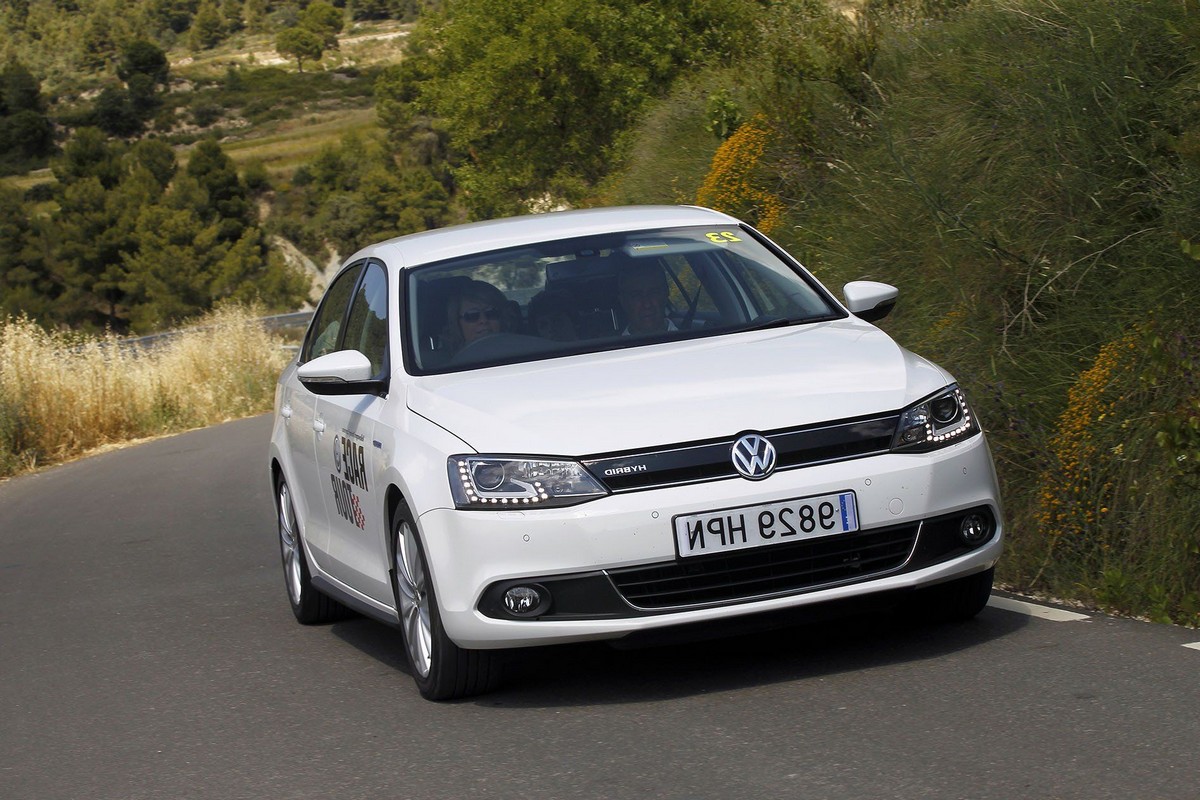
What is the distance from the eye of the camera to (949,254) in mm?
9984

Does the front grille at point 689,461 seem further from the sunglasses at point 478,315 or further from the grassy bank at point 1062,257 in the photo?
the grassy bank at point 1062,257

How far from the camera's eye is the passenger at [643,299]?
6.98 m

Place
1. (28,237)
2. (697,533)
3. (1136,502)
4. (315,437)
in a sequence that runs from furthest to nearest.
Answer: (28,237)
(315,437)
(1136,502)
(697,533)

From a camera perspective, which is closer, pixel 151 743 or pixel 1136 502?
pixel 151 743

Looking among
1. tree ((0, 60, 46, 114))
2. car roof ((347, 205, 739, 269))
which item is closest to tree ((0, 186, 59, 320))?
tree ((0, 60, 46, 114))

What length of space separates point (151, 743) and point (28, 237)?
76213 mm

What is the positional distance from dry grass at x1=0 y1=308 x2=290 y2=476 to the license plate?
14655 mm

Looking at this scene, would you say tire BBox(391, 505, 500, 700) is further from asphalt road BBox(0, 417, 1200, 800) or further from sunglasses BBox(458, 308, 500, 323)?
Result: sunglasses BBox(458, 308, 500, 323)

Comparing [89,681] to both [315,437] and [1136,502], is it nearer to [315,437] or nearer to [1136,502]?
[315,437]

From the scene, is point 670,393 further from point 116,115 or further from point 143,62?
point 143,62

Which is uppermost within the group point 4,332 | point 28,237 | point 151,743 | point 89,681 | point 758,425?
point 758,425

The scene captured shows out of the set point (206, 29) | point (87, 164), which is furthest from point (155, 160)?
point (206, 29)

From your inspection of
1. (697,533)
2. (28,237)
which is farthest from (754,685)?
(28,237)

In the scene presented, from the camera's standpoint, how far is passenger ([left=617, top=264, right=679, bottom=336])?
6977 millimetres
